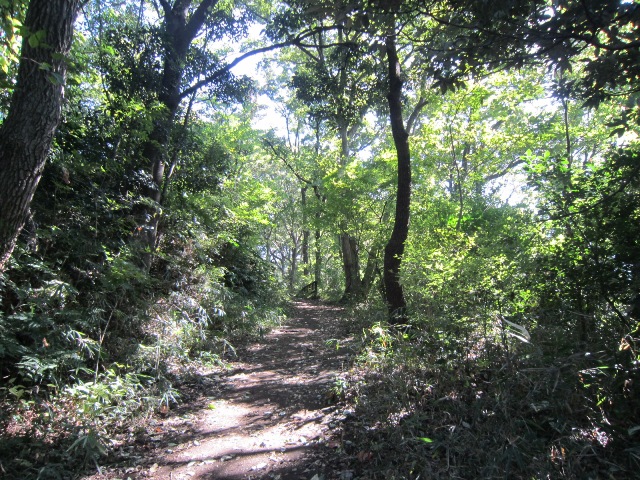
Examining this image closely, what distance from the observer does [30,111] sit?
10.9ft

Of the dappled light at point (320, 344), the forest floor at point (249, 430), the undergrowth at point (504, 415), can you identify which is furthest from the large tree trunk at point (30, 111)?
the undergrowth at point (504, 415)

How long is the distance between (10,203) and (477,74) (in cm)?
498

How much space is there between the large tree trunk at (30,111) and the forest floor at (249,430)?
104 inches

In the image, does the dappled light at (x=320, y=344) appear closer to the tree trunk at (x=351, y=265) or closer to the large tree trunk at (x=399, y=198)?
the large tree trunk at (x=399, y=198)

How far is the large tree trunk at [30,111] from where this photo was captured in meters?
3.27

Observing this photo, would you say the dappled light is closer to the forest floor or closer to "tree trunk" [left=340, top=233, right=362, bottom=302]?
the forest floor

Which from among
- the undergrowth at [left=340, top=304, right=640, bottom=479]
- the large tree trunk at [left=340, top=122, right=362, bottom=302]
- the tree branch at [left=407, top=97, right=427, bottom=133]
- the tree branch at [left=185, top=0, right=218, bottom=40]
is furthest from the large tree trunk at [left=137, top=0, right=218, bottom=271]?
the large tree trunk at [left=340, top=122, right=362, bottom=302]

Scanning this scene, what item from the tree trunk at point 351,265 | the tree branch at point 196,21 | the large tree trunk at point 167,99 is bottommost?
the tree trunk at point 351,265

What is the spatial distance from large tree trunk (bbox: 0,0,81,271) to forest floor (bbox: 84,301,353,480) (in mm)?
2642

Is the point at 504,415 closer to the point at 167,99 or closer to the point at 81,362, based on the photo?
the point at 81,362

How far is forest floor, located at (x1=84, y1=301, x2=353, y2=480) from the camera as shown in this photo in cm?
338

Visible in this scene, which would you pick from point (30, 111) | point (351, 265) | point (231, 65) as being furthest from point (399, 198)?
point (351, 265)

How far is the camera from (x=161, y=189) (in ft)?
26.2

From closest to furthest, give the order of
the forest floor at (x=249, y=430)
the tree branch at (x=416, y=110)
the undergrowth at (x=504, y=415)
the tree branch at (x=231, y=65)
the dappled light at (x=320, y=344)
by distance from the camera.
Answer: the undergrowth at (x=504, y=415) < the dappled light at (x=320, y=344) < the forest floor at (x=249, y=430) < the tree branch at (x=231, y=65) < the tree branch at (x=416, y=110)
